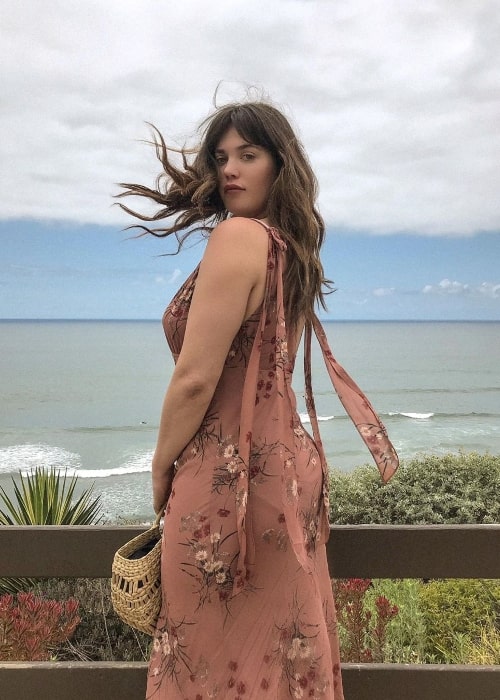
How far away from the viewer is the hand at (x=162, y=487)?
1.75 metres

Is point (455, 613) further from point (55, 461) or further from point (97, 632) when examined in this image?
point (55, 461)

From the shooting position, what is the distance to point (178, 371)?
1631mm

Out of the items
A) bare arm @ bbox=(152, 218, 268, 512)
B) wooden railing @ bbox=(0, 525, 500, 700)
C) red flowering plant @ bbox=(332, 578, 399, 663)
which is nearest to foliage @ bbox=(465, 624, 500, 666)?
red flowering plant @ bbox=(332, 578, 399, 663)

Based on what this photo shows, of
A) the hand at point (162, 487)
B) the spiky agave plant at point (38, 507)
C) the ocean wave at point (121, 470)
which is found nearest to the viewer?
the hand at point (162, 487)

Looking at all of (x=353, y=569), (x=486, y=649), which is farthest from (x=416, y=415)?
(x=353, y=569)

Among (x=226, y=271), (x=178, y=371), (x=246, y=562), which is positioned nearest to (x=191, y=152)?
(x=226, y=271)

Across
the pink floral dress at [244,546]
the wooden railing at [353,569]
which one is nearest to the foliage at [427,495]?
the wooden railing at [353,569]

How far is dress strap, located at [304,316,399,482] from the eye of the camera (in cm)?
188

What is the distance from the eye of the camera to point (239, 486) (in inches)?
63.9

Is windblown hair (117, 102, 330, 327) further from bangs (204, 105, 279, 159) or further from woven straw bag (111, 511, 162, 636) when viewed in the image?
woven straw bag (111, 511, 162, 636)

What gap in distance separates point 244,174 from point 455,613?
3.11 meters

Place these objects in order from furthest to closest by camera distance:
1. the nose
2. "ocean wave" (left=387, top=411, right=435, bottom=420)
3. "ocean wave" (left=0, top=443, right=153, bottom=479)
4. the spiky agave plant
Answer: "ocean wave" (left=387, top=411, right=435, bottom=420) → "ocean wave" (left=0, top=443, right=153, bottom=479) → the spiky agave plant → the nose

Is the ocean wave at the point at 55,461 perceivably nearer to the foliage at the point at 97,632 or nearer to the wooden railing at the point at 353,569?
the foliage at the point at 97,632

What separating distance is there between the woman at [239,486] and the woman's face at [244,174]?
0.07 meters
